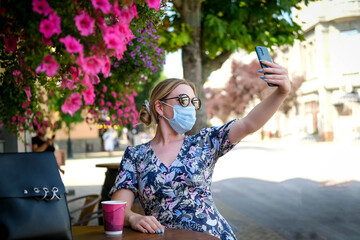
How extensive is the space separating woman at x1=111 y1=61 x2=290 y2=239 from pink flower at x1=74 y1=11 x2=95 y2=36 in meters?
1.18

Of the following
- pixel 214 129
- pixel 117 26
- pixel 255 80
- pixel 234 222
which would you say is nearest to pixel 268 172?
pixel 234 222

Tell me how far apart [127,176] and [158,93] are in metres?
0.58

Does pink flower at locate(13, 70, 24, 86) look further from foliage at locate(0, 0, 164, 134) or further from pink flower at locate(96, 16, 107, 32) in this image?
pink flower at locate(96, 16, 107, 32)

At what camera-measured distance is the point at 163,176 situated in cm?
278

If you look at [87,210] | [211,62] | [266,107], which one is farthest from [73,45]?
[211,62]

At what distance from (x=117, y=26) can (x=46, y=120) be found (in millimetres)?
6697

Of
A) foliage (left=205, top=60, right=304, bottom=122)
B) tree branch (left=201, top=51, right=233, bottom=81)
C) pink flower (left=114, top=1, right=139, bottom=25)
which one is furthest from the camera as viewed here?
Result: foliage (left=205, top=60, right=304, bottom=122)

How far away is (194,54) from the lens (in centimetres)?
853

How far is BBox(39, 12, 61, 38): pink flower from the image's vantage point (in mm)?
1596

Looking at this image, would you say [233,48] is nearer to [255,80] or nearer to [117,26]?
[117,26]

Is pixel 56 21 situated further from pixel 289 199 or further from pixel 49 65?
pixel 289 199

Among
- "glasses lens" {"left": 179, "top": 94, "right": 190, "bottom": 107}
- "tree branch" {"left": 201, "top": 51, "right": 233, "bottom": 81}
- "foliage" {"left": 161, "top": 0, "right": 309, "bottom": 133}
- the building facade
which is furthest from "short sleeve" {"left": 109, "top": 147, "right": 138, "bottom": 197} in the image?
the building facade

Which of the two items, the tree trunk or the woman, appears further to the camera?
the tree trunk

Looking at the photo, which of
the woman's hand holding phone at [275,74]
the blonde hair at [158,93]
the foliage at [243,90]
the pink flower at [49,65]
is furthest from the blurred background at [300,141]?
the foliage at [243,90]
